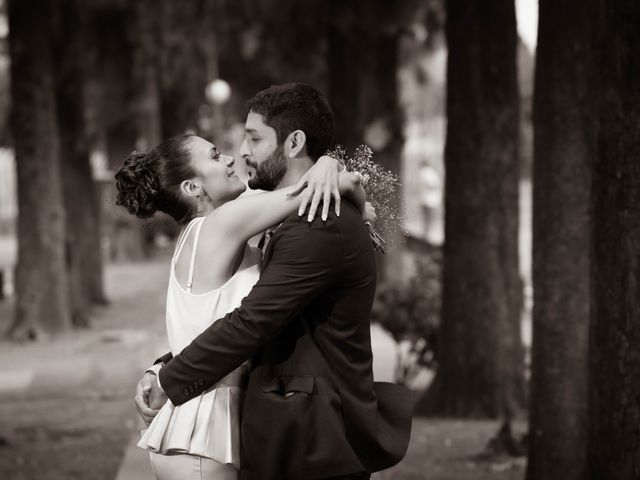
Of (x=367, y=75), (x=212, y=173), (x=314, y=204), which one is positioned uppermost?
(x=367, y=75)

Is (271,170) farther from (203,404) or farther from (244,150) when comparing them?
(203,404)

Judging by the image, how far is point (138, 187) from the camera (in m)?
3.70

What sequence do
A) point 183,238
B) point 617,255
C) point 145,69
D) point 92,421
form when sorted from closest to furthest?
1. point 183,238
2. point 617,255
3. point 92,421
4. point 145,69

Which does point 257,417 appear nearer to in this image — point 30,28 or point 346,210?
point 346,210

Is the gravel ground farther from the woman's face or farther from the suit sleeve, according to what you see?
the suit sleeve

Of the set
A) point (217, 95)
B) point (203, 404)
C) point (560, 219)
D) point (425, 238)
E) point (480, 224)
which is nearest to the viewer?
point (203, 404)

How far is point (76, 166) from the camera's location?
18.2m

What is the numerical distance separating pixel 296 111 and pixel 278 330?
709 mm

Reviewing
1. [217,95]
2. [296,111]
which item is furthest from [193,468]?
[217,95]

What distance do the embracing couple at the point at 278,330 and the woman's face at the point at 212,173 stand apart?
1 centimetres

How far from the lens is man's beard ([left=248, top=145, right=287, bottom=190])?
346cm

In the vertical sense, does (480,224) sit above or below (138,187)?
below

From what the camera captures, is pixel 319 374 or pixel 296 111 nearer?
pixel 319 374

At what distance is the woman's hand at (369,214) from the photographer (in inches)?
143
